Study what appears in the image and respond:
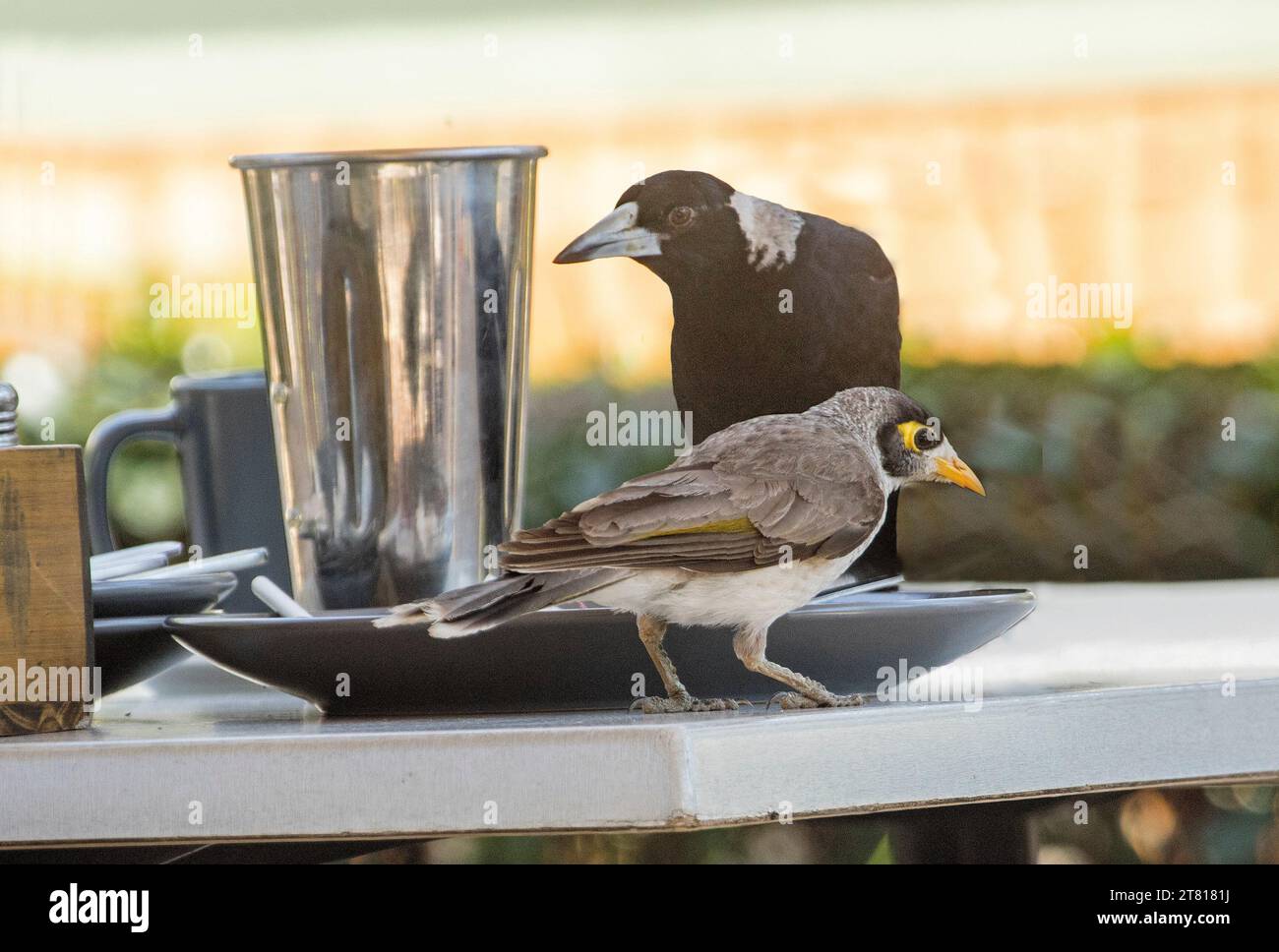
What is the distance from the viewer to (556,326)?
3.35 m

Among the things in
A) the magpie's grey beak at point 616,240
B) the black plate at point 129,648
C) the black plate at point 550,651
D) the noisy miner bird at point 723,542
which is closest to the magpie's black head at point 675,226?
the magpie's grey beak at point 616,240

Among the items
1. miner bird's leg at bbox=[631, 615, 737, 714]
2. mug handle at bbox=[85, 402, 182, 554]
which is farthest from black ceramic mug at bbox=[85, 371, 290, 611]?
miner bird's leg at bbox=[631, 615, 737, 714]

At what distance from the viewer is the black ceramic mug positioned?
1425mm

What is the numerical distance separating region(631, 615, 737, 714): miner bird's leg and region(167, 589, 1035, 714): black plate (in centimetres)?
1

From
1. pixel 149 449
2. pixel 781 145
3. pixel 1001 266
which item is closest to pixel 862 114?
pixel 781 145

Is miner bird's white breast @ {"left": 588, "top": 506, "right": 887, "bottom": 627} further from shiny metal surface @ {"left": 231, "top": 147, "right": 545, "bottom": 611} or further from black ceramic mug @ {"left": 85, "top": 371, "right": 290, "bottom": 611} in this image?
black ceramic mug @ {"left": 85, "top": 371, "right": 290, "bottom": 611}

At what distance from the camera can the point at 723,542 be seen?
944 millimetres

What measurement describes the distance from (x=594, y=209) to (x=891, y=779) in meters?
2.67

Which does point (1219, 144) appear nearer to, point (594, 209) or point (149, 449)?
point (594, 209)

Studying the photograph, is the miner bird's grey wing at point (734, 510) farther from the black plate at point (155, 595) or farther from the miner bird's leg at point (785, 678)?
the black plate at point (155, 595)

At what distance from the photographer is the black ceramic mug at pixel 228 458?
4.67 feet

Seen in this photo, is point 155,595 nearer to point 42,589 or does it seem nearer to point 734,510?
point 42,589

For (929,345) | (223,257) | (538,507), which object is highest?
(223,257)

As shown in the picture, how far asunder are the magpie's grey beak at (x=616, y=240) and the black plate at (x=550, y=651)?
23cm
